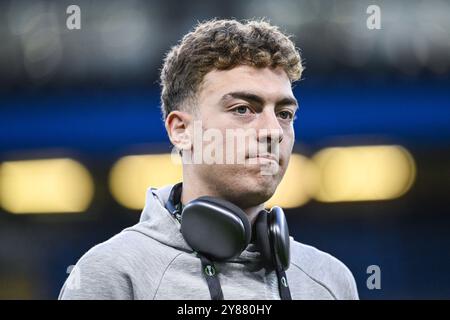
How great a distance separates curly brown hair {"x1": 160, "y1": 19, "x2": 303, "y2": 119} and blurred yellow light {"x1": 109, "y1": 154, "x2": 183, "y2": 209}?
1543 millimetres

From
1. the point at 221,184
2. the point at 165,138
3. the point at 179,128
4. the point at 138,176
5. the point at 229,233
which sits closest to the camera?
the point at 229,233

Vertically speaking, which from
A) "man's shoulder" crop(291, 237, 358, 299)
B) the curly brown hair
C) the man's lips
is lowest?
"man's shoulder" crop(291, 237, 358, 299)

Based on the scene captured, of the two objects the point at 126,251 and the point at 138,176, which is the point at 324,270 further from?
the point at 138,176

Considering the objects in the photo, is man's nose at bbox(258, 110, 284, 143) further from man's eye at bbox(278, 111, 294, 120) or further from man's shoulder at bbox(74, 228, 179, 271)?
man's shoulder at bbox(74, 228, 179, 271)

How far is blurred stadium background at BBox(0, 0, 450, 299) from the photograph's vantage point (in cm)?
319

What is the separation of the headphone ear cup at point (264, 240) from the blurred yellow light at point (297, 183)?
67.0 inches

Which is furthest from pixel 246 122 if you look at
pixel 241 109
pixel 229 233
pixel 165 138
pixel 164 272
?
pixel 165 138

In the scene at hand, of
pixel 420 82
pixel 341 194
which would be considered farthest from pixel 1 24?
pixel 420 82

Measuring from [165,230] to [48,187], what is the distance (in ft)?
6.60

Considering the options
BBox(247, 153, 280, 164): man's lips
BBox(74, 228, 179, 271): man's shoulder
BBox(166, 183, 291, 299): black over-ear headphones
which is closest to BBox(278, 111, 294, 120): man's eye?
BBox(247, 153, 280, 164): man's lips

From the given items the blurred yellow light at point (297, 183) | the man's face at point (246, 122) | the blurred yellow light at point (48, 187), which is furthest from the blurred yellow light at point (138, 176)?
the man's face at point (246, 122)

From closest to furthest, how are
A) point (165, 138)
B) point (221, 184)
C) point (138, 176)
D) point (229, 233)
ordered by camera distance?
point (229, 233)
point (221, 184)
point (165, 138)
point (138, 176)

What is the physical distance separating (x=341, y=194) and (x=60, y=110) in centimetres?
144

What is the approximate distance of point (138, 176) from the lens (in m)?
Result: 3.25
